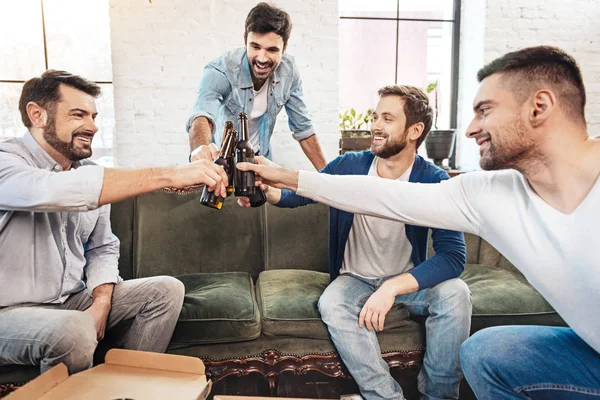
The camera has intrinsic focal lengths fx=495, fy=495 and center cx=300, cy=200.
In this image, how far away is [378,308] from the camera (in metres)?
1.74

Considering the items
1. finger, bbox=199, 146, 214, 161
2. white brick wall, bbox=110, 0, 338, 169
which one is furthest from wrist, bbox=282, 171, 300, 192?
white brick wall, bbox=110, 0, 338, 169

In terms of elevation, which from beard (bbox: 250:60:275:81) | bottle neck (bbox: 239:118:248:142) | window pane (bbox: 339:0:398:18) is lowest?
bottle neck (bbox: 239:118:248:142)

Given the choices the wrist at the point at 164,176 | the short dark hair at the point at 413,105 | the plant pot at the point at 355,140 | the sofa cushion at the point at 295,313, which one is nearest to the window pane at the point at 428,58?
the plant pot at the point at 355,140

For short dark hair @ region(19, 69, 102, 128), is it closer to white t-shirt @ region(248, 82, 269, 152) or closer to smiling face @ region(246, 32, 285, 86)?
smiling face @ region(246, 32, 285, 86)

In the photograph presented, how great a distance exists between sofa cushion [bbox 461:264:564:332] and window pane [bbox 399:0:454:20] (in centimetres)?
265

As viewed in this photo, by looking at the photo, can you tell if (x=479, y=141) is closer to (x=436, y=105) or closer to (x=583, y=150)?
(x=583, y=150)

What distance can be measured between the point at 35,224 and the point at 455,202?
1.39 metres

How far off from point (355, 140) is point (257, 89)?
1152 mm

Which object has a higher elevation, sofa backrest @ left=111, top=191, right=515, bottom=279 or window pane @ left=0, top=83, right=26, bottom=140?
window pane @ left=0, top=83, right=26, bottom=140

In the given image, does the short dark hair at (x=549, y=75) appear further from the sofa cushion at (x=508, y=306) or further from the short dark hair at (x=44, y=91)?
the short dark hair at (x=44, y=91)

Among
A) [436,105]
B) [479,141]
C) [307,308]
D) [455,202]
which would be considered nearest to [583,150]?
[479,141]

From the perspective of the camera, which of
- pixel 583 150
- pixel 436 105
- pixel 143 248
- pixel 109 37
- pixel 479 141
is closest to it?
pixel 583 150

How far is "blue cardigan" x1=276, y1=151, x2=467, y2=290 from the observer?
5.95 ft

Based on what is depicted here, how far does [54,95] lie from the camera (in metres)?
1.81
